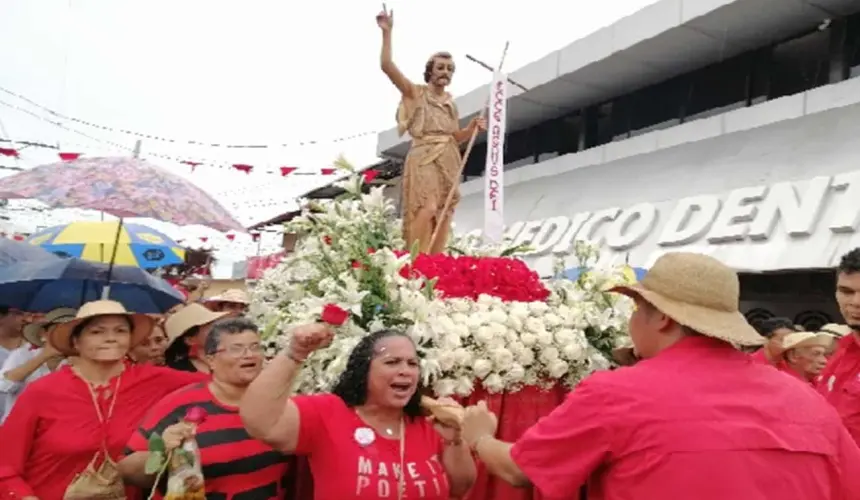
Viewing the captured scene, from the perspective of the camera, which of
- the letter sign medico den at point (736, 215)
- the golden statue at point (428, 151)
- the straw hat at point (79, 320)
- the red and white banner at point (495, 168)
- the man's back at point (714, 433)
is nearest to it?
the man's back at point (714, 433)

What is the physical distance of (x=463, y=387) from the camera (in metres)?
3.18

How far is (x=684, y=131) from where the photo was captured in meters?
11.8

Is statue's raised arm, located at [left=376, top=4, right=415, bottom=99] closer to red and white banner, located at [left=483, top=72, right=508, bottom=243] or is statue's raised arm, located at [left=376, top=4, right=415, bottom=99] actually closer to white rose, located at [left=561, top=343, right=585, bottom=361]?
red and white banner, located at [left=483, top=72, right=508, bottom=243]

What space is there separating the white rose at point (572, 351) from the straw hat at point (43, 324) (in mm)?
2367

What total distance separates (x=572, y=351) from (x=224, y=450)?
1.55 metres

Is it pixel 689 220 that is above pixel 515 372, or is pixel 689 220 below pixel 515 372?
above

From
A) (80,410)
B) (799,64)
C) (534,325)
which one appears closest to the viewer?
(80,410)

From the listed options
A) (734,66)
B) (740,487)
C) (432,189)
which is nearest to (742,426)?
(740,487)

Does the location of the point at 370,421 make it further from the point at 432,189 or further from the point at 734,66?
the point at 734,66

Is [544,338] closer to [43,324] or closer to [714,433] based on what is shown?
[714,433]

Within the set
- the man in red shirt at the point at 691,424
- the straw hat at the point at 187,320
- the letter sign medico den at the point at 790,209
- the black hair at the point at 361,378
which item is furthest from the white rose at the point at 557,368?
the letter sign medico den at the point at 790,209

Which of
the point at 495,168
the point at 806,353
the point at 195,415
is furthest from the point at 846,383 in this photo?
the point at 495,168

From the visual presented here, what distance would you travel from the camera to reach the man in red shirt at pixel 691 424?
1807 mm

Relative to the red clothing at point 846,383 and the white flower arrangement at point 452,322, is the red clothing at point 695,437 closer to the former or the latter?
the white flower arrangement at point 452,322
